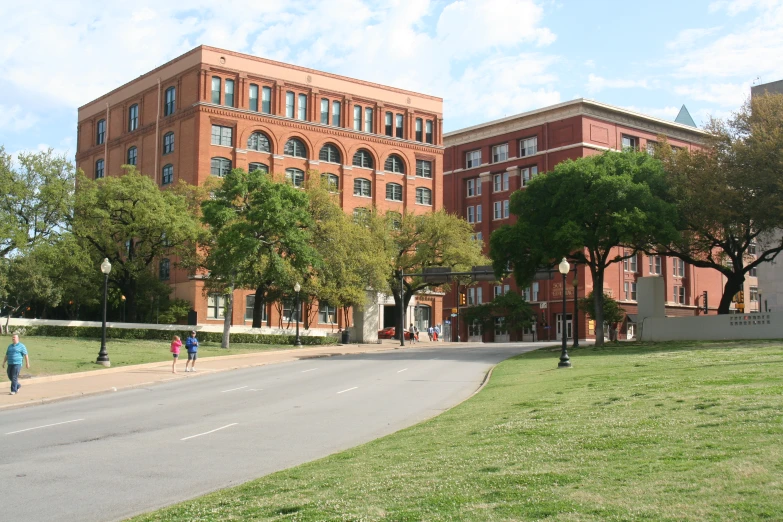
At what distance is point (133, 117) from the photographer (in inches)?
3105

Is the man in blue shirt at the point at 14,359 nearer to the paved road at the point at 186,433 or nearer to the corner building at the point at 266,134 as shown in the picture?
the paved road at the point at 186,433

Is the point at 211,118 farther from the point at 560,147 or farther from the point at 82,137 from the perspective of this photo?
the point at 560,147

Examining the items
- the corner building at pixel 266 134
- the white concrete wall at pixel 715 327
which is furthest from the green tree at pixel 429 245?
the white concrete wall at pixel 715 327

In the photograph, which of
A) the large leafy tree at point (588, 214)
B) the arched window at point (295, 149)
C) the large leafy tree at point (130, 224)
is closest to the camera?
the large leafy tree at point (588, 214)

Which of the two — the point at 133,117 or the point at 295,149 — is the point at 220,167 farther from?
the point at 133,117

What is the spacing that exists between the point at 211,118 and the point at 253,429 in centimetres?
5682

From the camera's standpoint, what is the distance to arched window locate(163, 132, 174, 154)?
242 feet

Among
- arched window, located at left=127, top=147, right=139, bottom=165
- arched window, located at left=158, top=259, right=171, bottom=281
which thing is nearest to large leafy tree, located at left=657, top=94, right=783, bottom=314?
arched window, located at left=158, top=259, right=171, bottom=281

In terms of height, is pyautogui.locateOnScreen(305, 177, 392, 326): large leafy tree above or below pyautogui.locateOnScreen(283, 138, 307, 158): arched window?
below

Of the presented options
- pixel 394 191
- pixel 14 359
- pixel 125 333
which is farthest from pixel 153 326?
pixel 394 191

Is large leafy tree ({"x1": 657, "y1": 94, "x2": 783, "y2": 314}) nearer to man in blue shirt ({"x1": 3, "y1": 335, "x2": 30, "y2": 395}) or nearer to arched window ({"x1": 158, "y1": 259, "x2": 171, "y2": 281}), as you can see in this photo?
man in blue shirt ({"x1": 3, "y1": 335, "x2": 30, "y2": 395})

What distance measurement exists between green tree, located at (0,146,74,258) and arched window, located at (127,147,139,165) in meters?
20.3

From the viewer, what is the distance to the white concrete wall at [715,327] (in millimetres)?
45031

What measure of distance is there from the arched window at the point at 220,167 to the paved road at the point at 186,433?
40780 mm
